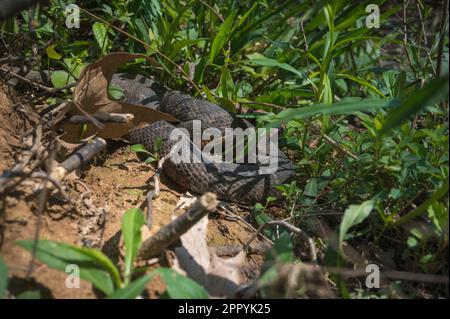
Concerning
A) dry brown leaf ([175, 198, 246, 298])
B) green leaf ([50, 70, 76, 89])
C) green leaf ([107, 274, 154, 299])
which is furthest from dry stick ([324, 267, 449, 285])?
green leaf ([50, 70, 76, 89])

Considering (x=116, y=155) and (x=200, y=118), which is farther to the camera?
(x=200, y=118)

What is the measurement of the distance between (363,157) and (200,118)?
182cm

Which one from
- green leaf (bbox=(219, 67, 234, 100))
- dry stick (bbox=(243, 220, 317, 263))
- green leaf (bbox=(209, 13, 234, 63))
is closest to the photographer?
dry stick (bbox=(243, 220, 317, 263))

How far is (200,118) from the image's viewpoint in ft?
14.9

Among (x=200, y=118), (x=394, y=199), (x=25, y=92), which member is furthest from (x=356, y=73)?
(x=25, y=92)

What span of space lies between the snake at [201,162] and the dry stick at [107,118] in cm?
72

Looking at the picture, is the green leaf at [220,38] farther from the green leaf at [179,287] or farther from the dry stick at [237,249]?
the green leaf at [179,287]

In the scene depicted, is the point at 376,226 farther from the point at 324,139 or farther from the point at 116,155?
the point at 116,155

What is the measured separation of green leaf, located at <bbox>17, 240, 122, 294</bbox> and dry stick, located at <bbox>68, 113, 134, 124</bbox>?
80cm

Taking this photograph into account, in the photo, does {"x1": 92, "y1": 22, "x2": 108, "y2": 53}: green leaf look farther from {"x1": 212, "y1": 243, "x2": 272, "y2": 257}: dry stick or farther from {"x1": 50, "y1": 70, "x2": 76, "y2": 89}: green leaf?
{"x1": 212, "y1": 243, "x2": 272, "y2": 257}: dry stick

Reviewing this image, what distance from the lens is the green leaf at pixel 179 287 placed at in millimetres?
2287

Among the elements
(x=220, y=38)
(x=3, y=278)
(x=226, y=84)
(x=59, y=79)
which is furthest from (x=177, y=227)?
(x=220, y=38)

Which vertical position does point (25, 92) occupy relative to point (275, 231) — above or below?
above

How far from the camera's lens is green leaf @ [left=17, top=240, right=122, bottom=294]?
226 centimetres
